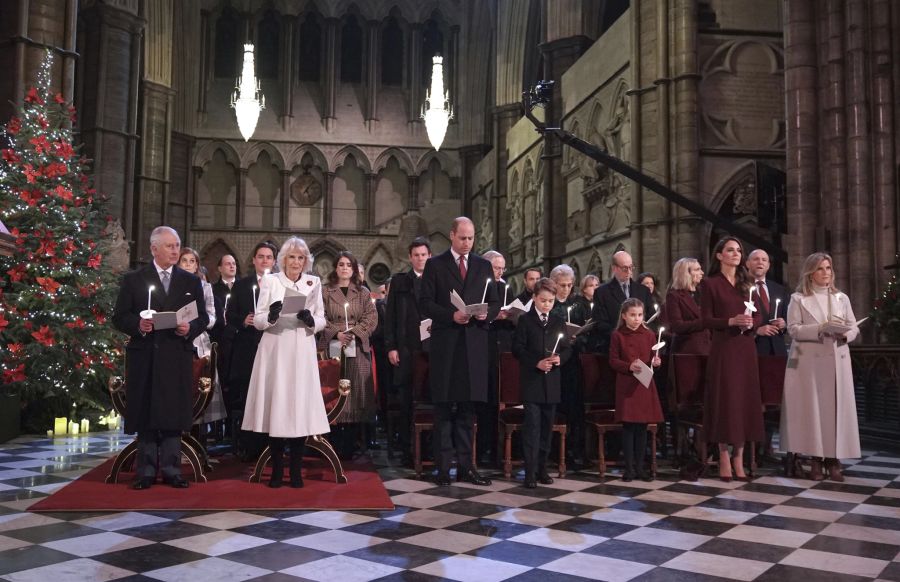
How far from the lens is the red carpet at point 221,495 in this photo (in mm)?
4941

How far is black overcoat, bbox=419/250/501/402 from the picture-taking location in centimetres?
588

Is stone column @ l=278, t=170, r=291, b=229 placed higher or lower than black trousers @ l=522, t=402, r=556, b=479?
higher

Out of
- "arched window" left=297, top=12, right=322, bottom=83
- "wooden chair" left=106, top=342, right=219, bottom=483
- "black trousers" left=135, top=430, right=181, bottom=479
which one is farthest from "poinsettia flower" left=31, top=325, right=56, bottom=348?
"arched window" left=297, top=12, right=322, bottom=83

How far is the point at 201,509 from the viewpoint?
489cm

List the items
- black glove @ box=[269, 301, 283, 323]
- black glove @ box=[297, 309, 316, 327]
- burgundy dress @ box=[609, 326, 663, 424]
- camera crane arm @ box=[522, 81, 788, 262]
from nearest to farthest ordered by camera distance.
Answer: black glove @ box=[269, 301, 283, 323] → black glove @ box=[297, 309, 316, 327] → burgundy dress @ box=[609, 326, 663, 424] → camera crane arm @ box=[522, 81, 788, 262]

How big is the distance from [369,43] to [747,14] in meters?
20.1

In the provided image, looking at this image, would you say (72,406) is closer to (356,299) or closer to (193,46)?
(356,299)

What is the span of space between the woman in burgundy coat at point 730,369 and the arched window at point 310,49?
2727cm

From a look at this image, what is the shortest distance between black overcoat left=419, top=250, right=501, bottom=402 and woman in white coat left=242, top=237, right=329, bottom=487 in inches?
34.9

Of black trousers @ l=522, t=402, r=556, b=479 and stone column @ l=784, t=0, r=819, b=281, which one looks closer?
black trousers @ l=522, t=402, r=556, b=479

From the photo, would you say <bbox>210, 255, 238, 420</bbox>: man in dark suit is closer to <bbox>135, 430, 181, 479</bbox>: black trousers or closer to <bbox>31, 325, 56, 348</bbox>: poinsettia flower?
<bbox>135, 430, 181, 479</bbox>: black trousers

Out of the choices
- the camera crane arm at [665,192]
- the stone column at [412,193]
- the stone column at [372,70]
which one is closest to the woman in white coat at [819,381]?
the camera crane arm at [665,192]

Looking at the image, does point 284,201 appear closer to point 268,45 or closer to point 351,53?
point 268,45

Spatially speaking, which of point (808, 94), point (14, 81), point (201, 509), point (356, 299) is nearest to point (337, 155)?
point (14, 81)
